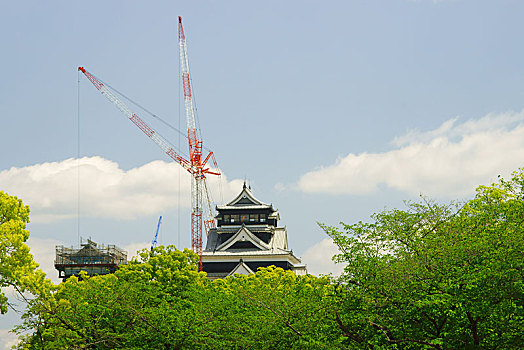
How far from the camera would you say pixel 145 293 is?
32.2m

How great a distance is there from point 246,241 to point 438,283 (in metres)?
51.8

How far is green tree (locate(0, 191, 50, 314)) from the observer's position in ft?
107

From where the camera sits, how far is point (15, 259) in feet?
108

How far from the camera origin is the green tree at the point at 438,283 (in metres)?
20.5

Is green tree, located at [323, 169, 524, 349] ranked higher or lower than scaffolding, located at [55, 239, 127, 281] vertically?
lower

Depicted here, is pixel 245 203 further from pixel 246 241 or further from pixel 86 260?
pixel 86 260

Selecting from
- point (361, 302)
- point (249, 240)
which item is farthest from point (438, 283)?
point (249, 240)

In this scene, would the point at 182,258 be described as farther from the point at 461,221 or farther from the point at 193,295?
the point at 461,221

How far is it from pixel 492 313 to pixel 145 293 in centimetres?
1724

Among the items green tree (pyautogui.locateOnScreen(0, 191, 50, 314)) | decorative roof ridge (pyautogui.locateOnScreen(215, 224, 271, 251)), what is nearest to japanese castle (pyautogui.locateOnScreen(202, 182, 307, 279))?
decorative roof ridge (pyautogui.locateOnScreen(215, 224, 271, 251))

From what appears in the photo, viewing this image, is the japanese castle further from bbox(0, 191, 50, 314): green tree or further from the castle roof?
bbox(0, 191, 50, 314): green tree

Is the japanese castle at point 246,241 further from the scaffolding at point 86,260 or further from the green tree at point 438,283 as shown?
the green tree at point 438,283

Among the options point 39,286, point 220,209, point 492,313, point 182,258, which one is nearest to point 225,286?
point 182,258

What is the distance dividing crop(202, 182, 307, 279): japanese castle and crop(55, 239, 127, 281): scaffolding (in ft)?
39.2
